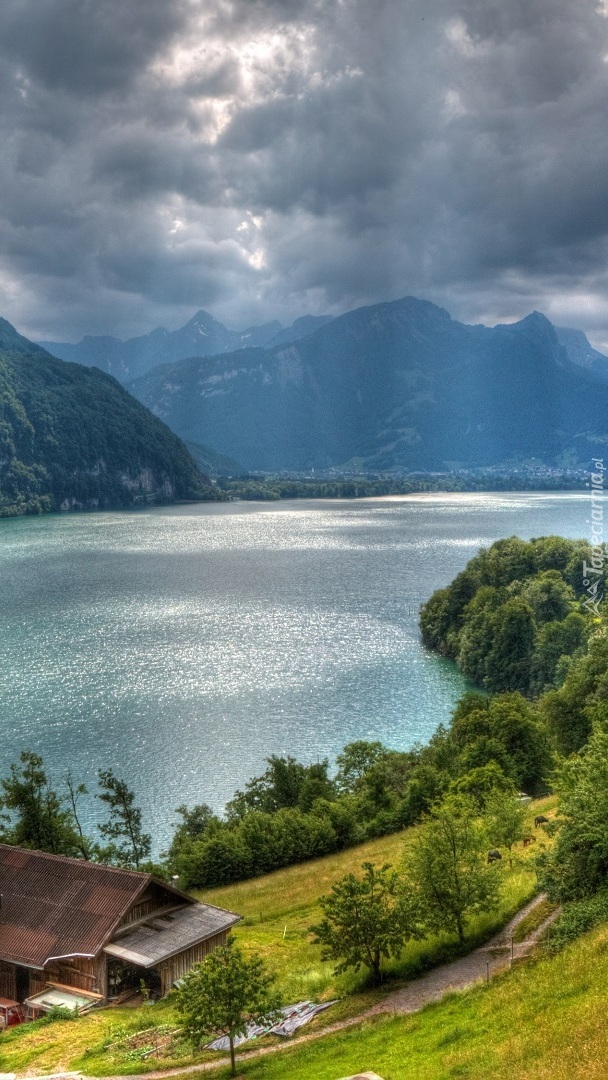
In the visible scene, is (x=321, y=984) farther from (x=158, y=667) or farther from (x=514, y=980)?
(x=158, y=667)

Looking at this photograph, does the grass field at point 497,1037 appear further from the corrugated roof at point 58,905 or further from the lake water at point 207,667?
the lake water at point 207,667

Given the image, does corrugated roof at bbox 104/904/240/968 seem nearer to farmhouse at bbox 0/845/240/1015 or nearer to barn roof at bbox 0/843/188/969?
farmhouse at bbox 0/845/240/1015

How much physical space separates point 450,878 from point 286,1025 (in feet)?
19.4

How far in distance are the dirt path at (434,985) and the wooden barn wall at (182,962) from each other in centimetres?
674

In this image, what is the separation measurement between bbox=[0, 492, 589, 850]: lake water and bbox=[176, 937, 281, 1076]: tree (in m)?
27.2

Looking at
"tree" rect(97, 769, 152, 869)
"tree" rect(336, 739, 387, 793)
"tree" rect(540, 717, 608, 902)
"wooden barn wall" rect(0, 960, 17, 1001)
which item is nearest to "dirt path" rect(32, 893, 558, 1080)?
"tree" rect(540, 717, 608, 902)

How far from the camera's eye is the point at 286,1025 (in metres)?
21.3

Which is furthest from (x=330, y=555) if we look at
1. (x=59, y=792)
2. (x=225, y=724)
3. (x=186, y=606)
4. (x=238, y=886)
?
(x=238, y=886)

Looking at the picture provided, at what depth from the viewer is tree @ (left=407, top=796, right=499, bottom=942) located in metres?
23.1

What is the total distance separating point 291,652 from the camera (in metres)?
84.6

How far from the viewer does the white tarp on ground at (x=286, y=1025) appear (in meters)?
21.1

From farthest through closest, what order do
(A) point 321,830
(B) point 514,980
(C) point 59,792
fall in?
(C) point 59,792
(A) point 321,830
(B) point 514,980

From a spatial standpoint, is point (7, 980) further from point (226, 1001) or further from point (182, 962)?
point (226, 1001)

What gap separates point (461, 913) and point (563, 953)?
4381 mm
